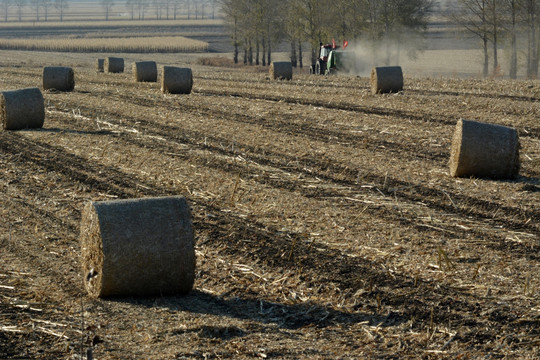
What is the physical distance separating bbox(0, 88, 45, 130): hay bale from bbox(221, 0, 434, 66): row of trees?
4425cm

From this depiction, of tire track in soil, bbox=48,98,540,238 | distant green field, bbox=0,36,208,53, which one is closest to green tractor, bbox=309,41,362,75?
tire track in soil, bbox=48,98,540,238

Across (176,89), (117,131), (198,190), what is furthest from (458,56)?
(198,190)

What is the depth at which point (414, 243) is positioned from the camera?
34.3 feet

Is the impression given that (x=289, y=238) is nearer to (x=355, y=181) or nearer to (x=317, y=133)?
(x=355, y=181)

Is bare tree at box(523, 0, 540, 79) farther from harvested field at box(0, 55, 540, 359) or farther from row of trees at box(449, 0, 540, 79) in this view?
harvested field at box(0, 55, 540, 359)

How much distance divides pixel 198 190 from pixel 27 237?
3.22m

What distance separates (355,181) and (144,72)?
19.4 metres

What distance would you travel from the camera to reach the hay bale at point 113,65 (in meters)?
39.2

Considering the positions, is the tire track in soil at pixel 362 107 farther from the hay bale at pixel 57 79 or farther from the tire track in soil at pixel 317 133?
the hay bale at pixel 57 79

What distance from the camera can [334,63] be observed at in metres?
43.9

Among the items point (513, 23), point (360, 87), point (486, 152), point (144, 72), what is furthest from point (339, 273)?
point (513, 23)

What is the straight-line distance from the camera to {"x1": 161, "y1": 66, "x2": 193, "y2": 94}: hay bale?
2667cm

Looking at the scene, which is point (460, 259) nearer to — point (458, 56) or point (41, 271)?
point (41, 271)

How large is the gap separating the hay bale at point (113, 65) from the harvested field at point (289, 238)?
1805 centimetres
